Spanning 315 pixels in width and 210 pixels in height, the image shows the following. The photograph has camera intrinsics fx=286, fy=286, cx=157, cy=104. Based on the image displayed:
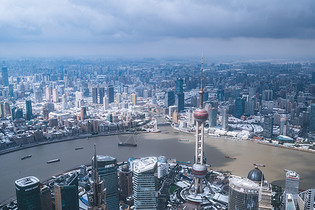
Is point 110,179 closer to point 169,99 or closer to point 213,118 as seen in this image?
point 213,118

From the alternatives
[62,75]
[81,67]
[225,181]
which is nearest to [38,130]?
[225,181]

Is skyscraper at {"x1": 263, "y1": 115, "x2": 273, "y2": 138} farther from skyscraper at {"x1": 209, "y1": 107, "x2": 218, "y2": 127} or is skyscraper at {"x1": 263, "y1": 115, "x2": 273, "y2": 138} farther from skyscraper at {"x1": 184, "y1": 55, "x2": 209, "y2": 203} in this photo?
skyscraper at {"x1": 184, "y1": 55, "x2": 209, "y2": 203}

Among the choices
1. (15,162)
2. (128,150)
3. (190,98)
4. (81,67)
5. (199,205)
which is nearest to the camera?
(199,205)

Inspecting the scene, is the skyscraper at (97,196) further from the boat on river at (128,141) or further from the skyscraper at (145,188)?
the boat on river at (128,141)

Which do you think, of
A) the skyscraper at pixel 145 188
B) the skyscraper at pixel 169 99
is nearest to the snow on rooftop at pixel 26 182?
the skyscraper at pixel 145 188

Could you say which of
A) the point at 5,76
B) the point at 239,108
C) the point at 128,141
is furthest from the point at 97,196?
the point at 5,76

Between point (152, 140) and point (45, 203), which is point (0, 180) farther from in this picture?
point (152, 140)
